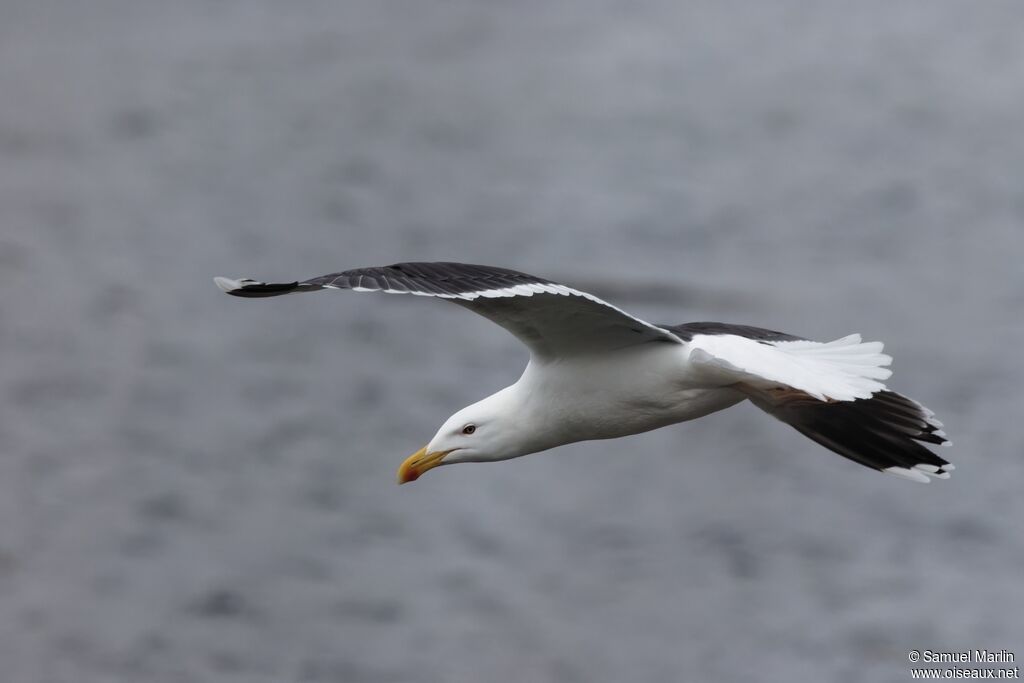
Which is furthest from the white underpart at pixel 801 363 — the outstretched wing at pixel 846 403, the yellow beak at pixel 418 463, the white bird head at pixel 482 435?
the yellow beak at pixel 418 463

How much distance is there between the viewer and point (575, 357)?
15.6 ft

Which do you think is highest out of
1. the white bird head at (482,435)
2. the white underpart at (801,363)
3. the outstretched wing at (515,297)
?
the outstretched wing at (515,297)

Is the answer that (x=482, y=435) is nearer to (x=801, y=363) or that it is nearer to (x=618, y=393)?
(x=618, y=393)

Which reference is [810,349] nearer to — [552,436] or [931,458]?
[931,458]

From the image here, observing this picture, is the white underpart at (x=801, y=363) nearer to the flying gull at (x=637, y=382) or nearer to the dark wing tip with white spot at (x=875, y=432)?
the flying gull at (x=637, y=382)

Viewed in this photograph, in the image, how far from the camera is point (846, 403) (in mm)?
5027

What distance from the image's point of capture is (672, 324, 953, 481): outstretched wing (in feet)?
14.8

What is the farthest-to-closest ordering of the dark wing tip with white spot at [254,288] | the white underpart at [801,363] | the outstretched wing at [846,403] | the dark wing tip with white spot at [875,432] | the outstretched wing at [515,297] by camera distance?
the dark wing tip with white spot at [875,432] < the outstretched wing at [846,403] < the white underpart at [801,363] < the dark wing tip with white spot at [254,288] < the outstretched wing at [515,297]

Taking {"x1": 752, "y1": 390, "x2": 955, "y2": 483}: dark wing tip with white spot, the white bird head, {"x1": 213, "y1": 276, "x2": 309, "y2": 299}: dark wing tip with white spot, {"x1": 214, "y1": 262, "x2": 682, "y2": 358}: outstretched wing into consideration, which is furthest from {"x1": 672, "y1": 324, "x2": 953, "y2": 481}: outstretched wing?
{"x1": 213, "y1": 276, "x2": 309, "y2": 299}: dark wing tip with white spot

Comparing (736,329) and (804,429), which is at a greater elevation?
(736,329)

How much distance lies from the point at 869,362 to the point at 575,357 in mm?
997

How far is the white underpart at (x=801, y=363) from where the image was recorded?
4.23 meters

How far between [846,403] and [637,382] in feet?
2.90

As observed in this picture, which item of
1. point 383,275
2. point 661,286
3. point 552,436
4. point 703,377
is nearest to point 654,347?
point 703,377
